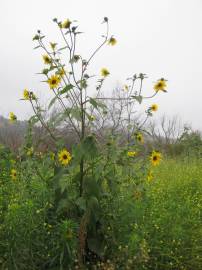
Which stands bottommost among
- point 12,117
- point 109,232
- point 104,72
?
point 109,232

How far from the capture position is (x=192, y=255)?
3.66 meters

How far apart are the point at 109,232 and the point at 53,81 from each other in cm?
143

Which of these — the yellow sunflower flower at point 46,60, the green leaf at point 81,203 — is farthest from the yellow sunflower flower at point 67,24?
the green leaf at point 81,203

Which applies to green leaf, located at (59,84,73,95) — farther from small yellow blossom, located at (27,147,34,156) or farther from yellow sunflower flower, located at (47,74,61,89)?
small yellow blossom, located at (27,147,34,156)

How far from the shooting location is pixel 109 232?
135 inches

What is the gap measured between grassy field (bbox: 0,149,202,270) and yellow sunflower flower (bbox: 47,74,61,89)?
26.8 inches

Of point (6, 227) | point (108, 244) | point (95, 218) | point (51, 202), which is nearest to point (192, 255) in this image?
point (108, 244)

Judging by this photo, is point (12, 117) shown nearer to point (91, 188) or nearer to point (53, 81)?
point (53, 81)

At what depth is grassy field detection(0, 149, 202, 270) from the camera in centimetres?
309

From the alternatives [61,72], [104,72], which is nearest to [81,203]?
[61,72]

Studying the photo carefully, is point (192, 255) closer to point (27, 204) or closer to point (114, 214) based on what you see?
point (114, 214)

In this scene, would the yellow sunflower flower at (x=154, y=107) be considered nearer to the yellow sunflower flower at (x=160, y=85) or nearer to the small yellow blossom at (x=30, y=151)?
the yellow sunflower flower at (x=160, y=85)

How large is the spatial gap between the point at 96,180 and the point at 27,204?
608mm

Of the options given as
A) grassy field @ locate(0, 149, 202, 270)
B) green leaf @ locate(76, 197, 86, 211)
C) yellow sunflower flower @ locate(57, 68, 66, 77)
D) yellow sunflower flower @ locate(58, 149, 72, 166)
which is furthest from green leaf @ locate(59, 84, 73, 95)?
green leaf @ locate(76, 197, 86, 211)
